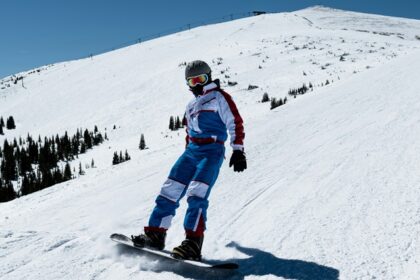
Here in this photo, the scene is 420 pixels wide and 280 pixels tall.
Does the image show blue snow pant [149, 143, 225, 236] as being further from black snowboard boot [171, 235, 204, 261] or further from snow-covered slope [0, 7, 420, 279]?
snow-covered slope [0, 7, 420, 279]

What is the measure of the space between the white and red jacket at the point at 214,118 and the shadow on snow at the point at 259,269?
1001 millimetres

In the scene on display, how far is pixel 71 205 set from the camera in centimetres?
566

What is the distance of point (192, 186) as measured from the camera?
357 centimetres

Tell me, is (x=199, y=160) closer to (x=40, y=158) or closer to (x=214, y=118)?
(x=214, y=118)

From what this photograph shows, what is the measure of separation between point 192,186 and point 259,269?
0.87 meters

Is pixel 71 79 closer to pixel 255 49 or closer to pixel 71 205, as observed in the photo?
pixel 255 49

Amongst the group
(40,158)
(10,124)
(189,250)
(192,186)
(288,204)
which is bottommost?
(40,158)

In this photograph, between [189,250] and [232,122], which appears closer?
[189,250]

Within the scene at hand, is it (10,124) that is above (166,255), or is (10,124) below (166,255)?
below

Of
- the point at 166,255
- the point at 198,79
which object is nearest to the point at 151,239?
the point at 166,255

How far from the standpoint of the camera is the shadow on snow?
2.97 meters

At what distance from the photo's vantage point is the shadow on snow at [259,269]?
2.97m

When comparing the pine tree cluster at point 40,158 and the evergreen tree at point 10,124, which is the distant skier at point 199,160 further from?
the evergreen tree at point 10,124

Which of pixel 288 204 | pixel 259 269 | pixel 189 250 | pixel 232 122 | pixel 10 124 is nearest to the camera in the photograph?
pixel 259 269
